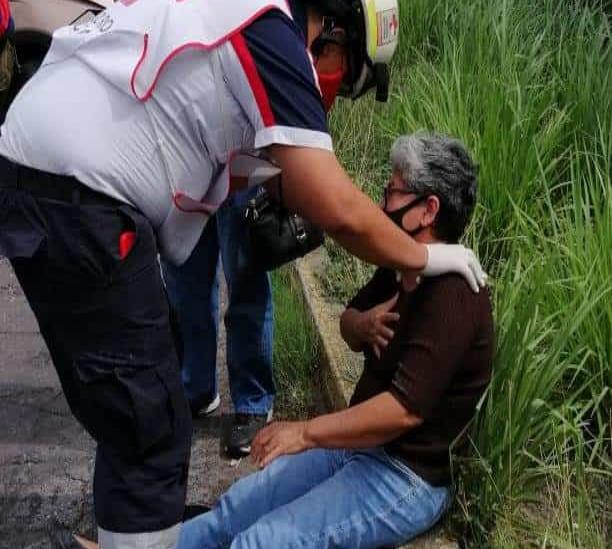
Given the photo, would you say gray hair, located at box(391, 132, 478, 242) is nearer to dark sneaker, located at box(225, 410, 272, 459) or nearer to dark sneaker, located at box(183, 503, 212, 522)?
dark sneaker, located at box(183, 503, 212, 522)

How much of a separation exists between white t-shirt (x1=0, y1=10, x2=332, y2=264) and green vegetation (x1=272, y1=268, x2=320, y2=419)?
1581 mm

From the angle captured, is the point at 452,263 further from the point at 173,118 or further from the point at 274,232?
the point at 274,232

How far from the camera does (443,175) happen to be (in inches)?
101

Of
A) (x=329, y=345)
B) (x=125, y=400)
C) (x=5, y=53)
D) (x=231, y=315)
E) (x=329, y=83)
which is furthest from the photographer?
(x=5, y=53)

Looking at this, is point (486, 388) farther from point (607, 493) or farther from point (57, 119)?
point (57, 119)

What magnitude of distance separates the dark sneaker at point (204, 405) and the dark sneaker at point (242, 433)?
21 cm

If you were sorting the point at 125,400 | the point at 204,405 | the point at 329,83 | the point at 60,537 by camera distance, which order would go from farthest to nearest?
the point at 204,405, the point at 60,537, the point at 329,83, the point at 125,400

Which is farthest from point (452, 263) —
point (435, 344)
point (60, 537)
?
point (60, 537)

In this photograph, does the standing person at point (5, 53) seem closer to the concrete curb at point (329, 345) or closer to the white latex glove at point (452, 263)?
the concrete curb at point (329, 345)

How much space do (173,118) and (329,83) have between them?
444mm

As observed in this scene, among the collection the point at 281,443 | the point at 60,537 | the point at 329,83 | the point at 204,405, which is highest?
the point at 329,83

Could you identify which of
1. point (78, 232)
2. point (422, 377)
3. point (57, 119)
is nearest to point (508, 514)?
point (422, 377)

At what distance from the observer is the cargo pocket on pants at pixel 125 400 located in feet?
7.66

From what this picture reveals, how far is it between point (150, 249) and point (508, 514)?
1103 millimetres
